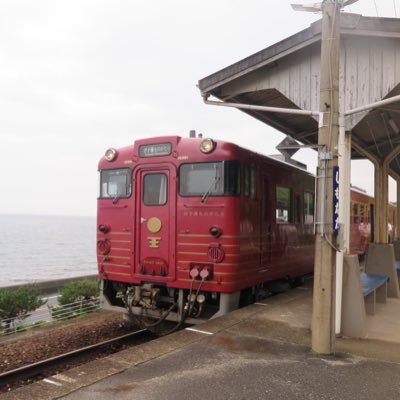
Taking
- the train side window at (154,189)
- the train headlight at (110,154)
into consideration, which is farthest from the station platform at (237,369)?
the train headlight at (110,154)

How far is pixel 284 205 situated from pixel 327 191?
408cm

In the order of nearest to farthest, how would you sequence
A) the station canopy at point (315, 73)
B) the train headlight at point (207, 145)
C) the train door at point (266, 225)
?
the station canopy at point (315, 73) → the train headlight at point (207, 145) → the train door at point (266, 225)

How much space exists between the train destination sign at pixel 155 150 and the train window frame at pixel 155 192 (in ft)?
1.08

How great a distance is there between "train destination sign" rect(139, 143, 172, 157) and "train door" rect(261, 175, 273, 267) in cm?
182

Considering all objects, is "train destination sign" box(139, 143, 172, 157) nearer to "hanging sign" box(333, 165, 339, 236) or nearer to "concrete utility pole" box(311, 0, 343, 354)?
"concrete utility pole" box(311, 0, 343, 354)

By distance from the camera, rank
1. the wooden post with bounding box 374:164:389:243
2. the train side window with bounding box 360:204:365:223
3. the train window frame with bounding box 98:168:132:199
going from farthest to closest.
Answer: the train side window with bounding box 360:204:365:223 < the wooden post with bounding box 374:164:389:243 < the train window frame with bounding box 98:168:132:199

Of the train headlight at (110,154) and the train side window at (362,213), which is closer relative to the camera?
the train headlight at (110,154)

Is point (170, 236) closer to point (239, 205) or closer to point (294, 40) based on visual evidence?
point (239, 205)

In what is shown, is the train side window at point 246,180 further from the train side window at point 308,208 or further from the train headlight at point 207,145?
the train side window at point 308,208

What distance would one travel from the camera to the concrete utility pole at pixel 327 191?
5.11 metres

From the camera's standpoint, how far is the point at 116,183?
813cm

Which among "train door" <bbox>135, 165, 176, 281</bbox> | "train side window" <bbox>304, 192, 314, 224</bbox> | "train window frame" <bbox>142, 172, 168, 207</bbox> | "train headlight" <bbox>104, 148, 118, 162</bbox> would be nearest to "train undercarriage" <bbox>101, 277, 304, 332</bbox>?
"train door" <bbox>135, 165, 176, 281</bbox>

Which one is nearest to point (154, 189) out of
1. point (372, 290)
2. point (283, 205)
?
point (283, 205)

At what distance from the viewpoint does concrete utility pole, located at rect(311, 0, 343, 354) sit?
5.11 metres
